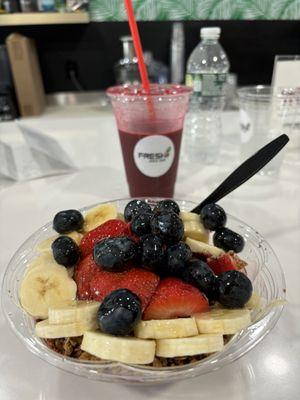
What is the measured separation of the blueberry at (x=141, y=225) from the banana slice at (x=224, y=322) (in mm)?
152

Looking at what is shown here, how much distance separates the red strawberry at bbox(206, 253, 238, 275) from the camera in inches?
21.3

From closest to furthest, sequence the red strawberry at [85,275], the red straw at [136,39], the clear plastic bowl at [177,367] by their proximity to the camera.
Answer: the clear plastic bowl at [177,367]
the red strawberry at [85,275]
the red straw at [136,39]

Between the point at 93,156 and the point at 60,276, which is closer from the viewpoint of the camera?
the point at 60,276

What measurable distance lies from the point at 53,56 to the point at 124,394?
171 cm

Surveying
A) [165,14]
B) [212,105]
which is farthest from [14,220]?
[165,14]

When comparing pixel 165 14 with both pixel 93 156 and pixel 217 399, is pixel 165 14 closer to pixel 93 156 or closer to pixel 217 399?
pixel 93 156

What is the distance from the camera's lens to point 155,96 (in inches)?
29.6

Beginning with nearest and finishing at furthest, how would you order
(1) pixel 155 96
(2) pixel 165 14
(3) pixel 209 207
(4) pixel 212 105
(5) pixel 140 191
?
(3) pixel 209 207
(1) pixel 155 96
(5) pixel 140 191
(4) pixel 212 105
(2) pixel 165 14

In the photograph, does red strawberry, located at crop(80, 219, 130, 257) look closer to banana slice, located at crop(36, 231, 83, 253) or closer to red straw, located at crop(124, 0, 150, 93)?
banana slice, located at crop(36, 231, 83, 253)

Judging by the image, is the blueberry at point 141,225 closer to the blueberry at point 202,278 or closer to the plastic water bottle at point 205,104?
the blueberry at point 202,278

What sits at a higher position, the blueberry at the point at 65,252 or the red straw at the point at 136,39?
the red straw at the point at 136,39

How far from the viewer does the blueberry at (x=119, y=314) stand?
0.41 m

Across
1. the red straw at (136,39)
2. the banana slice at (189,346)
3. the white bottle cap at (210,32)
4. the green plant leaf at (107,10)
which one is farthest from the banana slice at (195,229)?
the green plant leaf at (107,10)

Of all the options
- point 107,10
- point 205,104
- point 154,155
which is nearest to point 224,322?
point 154,155
